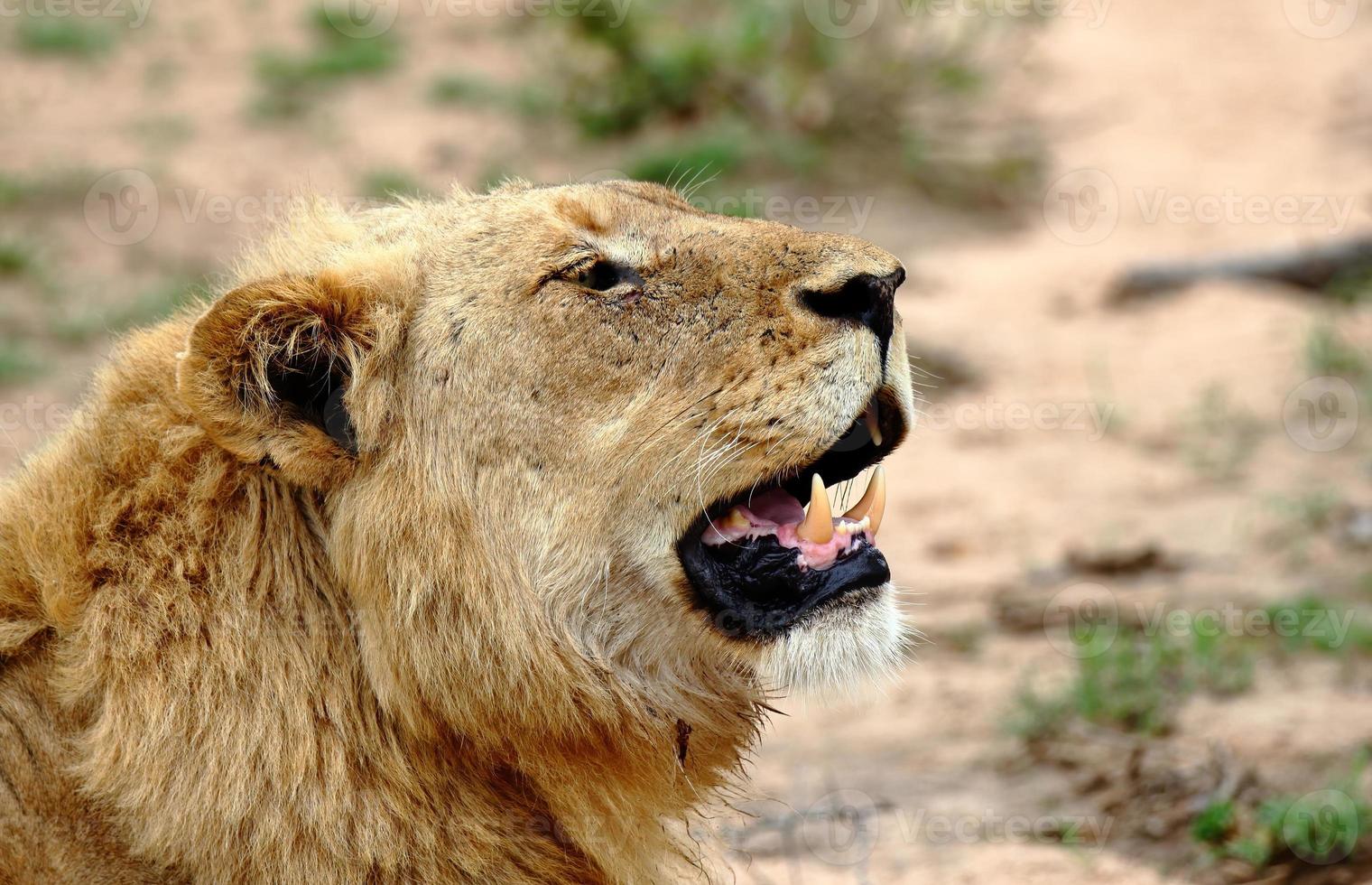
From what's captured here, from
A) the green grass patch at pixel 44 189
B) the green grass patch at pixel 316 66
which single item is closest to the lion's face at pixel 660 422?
the green grass patch at pixel 44 189

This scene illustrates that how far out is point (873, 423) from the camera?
3320mm

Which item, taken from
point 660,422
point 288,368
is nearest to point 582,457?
point 660,422

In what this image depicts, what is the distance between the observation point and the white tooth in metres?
→ 3.28

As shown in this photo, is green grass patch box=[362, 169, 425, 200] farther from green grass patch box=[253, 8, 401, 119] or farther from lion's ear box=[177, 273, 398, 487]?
lion's ear box=[177, 273, 398, 487]

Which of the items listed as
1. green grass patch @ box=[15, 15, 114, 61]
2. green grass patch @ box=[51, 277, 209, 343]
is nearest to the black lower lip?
green grass patch @ box=[51, 277, 209, 343]

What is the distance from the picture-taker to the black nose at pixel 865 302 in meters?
3.12

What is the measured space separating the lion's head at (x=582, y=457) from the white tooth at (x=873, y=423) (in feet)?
0.04

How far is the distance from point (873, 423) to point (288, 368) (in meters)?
1.25

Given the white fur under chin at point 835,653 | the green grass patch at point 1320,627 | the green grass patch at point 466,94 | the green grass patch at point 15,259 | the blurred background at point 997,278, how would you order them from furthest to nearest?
the green grass patch at point 466,94 < the green grass patch at point 15,259 < the green grass patch at point 1320,627 < the blurred background at point 997,278 < the white fur under chin at point 835,653

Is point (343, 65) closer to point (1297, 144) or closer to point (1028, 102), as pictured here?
point (1028, 102)

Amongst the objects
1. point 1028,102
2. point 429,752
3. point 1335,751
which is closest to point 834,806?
point 1335,751

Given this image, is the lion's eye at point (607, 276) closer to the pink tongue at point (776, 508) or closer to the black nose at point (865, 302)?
the black nose at point (865, 302)

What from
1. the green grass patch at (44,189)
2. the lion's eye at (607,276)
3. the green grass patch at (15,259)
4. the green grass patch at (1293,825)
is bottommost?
the green grass patch at (1293,825)

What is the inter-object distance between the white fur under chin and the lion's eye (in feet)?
2.72
